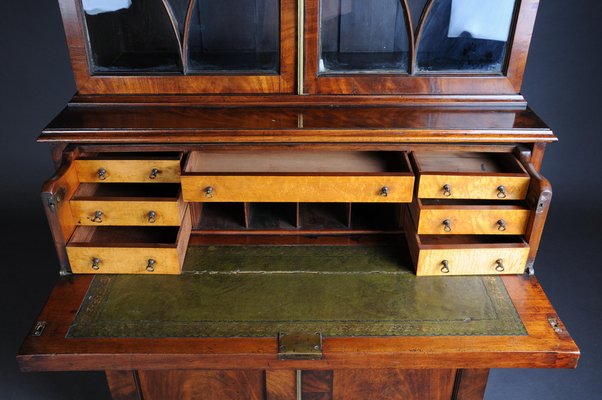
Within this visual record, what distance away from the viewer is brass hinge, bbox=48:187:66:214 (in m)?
1.94

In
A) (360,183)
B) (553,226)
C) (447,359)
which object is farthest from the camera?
(553,226)

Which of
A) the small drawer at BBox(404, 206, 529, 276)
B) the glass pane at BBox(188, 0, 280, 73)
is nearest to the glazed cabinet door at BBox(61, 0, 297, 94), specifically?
the glass pane at BBox(188, 0, 280, 73)

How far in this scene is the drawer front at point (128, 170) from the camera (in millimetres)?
2084

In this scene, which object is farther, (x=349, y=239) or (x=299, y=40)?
(x=349, y=239)

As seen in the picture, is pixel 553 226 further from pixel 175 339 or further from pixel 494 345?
pixel 175 339

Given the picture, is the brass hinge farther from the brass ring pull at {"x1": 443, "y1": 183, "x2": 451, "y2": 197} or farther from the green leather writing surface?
the brass ring pull at {"x1": 443, "y1": 183, "x2": 451, "y2": 197}

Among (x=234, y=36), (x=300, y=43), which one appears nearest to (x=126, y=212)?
(x=234, y=36)

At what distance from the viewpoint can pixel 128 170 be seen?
2.11 metres

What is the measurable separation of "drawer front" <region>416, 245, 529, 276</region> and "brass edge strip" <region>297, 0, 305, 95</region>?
0.68 m

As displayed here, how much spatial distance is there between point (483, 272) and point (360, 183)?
1.67 ft

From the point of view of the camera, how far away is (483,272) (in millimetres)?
2119

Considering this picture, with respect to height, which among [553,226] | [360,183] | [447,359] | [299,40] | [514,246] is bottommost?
[553,226]

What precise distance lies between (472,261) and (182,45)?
1.19m

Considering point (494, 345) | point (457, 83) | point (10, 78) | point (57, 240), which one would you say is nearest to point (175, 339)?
point (57, 240)
